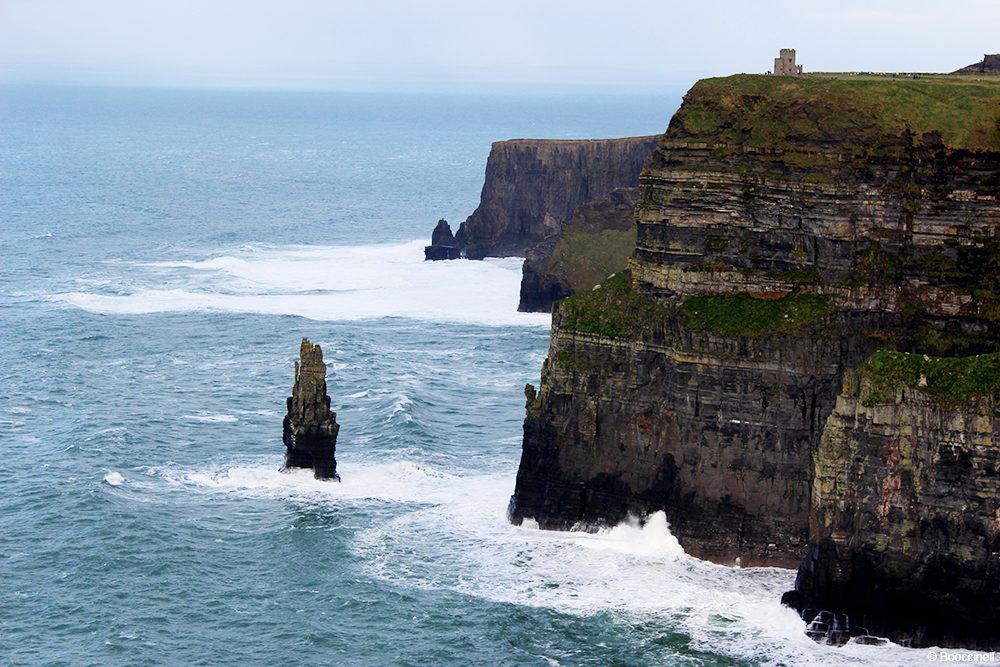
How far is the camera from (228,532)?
234 ft

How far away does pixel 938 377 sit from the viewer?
59531mm

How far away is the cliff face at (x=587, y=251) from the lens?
11438 cm

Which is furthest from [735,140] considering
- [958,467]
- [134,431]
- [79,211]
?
[79,211]

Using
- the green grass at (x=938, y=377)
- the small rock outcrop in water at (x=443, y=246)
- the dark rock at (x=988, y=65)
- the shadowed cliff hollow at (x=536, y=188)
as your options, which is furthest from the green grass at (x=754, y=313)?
the small rock outcrop in water at (x=443, y=246)

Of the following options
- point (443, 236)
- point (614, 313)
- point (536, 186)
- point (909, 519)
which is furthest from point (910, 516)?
point (443, 236)

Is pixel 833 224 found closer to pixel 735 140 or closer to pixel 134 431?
pixel 735 140

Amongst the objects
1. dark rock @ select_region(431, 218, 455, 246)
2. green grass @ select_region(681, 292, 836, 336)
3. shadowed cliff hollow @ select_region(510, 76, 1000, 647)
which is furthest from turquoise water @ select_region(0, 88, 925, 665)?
dark rock @ select_region(431, 218, 455, 246)

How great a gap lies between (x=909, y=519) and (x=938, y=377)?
4.72 metres

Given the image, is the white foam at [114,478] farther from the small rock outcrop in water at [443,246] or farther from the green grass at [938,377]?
the small rock outcrop in water at [443,246]

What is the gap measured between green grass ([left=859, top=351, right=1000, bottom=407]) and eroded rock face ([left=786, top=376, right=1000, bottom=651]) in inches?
9.1

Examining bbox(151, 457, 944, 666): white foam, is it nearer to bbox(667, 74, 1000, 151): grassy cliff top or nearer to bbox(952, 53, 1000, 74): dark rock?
bbox(667, 74, 1000, 151): grassy cliff top

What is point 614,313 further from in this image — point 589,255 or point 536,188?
point 536,188

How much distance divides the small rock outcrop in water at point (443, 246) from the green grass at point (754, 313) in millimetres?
80512

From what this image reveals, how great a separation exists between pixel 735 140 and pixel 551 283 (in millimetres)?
49057
